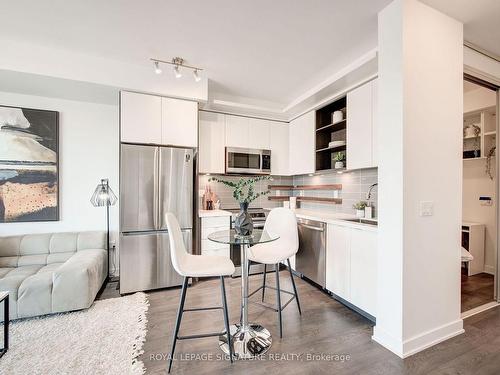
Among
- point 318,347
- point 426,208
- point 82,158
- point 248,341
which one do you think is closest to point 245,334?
point 248,341

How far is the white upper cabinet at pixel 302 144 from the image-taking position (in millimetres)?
3508

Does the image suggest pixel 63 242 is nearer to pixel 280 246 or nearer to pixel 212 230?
Answer: pixel 212 230

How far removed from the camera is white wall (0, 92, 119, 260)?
3062mm

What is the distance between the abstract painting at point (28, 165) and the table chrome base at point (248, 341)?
2733 mm

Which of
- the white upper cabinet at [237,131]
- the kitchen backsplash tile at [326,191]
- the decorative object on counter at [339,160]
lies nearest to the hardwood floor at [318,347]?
the kitchen backsplash tile at [326,191]

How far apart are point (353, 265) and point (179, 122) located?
2619 millimetres

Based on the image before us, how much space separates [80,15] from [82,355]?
2707mm

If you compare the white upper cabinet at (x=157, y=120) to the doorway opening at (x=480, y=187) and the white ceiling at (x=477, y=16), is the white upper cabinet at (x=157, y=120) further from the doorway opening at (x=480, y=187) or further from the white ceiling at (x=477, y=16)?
the doorway opening at (x=480, y=187)

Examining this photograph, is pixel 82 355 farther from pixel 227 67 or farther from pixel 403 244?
pixel 227 67

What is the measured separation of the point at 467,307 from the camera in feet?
8.00

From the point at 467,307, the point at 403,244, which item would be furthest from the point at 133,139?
the point at 467,307

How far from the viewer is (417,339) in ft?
A: 5.92

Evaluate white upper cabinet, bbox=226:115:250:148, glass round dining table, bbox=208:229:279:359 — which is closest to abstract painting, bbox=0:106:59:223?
white upper cabinet, bbox=226:115:250:148

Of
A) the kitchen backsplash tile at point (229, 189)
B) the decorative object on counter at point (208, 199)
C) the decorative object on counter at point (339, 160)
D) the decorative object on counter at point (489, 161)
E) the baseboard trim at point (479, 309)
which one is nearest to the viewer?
the baseboard trim at point (479, 309)
